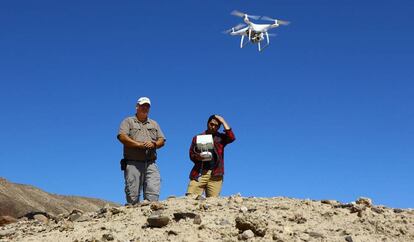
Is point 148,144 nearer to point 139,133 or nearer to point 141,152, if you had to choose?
point 141,152

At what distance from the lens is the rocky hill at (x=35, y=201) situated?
2455cm

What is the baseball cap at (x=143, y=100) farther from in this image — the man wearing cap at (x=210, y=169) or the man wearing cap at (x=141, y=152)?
the man wearing cap at (x=210, y=169)

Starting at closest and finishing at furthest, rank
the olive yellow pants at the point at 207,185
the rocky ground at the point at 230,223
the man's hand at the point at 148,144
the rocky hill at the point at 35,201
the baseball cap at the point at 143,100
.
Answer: the rocky ground at the point at 230,223
the man's hand at the point at 148,144
the baseball cap at the point at 143,100
the olive yellow pants at the point at 207,185
the rocky hill at the point at 35,201

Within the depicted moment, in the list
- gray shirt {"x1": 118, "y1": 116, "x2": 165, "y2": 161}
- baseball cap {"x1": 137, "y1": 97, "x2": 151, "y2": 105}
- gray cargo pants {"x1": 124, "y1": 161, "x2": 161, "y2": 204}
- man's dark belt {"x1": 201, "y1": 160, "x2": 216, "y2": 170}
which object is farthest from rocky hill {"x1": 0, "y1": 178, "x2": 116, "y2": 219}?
man's dark belt {"x1": 201, "y1": 160, "x2": 216, "y2": 170}

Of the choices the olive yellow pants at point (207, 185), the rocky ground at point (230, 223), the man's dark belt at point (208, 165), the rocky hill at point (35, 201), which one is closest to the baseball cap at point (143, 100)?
the man's dark belt at point (208, 165)

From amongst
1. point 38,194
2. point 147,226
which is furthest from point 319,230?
point 38,194

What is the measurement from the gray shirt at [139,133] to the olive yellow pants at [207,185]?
994 millimetres

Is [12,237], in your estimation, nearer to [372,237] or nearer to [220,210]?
[220,210]

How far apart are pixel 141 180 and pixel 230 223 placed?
134 inches

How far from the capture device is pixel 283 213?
1099cm

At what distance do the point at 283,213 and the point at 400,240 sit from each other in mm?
2007

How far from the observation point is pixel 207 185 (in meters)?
13.2

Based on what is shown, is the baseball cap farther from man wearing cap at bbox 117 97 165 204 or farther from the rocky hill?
the rocky hill

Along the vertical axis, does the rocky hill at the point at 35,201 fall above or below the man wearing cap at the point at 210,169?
above
